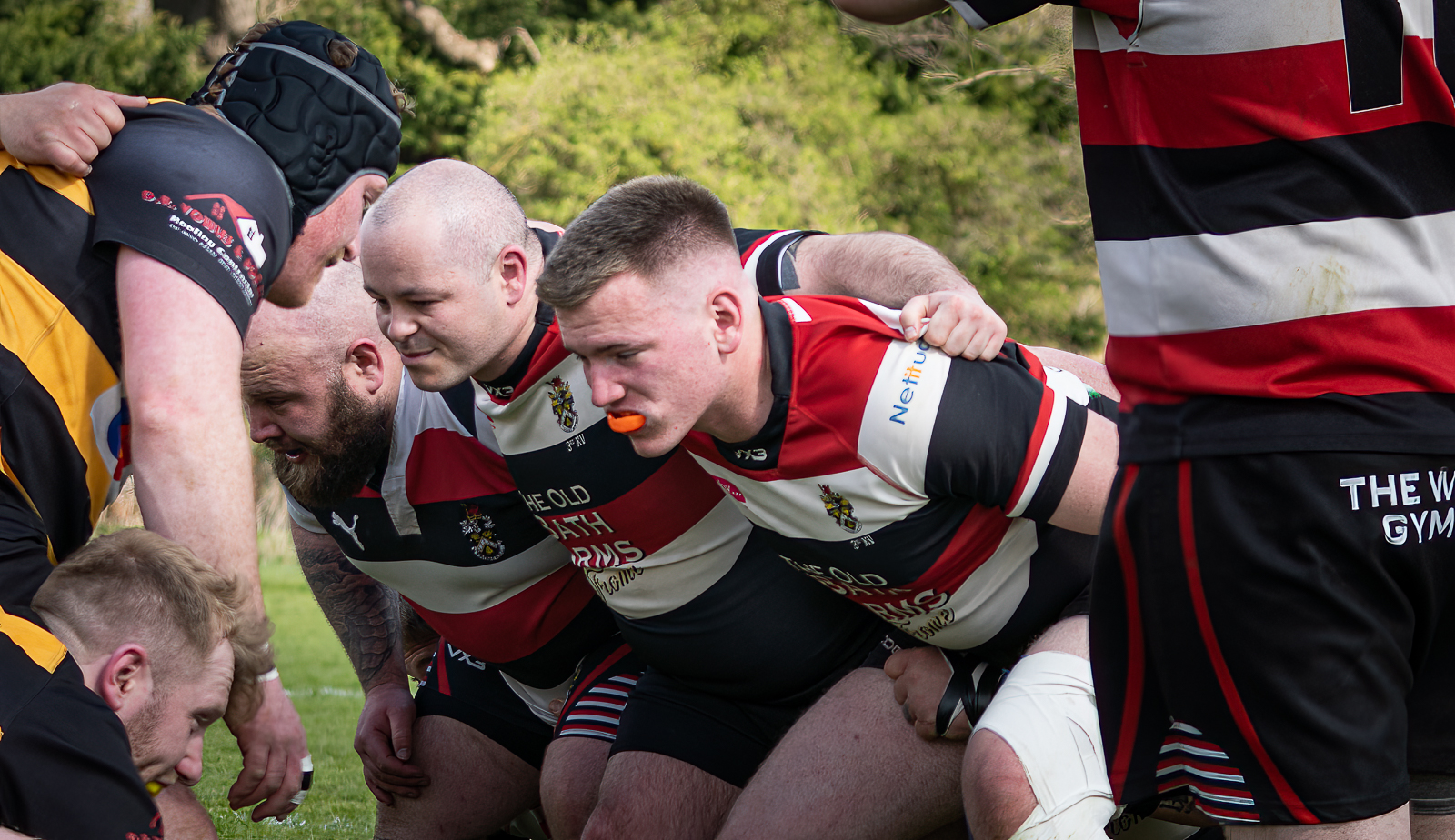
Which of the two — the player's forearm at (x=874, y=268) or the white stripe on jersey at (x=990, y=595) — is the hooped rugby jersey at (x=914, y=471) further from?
the player's forearm at (x=874, y=268)

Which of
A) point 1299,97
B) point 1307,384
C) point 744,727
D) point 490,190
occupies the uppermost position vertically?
point 1299,97

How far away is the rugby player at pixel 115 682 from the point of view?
1.88 m

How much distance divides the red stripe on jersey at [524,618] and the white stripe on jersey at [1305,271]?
2.13 meters

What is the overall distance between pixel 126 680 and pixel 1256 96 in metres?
2.01

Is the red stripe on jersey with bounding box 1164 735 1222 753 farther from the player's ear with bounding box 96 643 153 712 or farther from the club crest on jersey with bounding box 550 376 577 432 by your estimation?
the player's ear with bounding box 96 643 153 712

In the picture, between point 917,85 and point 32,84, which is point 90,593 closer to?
point 32,84

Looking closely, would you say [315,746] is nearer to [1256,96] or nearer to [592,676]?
[592,676]

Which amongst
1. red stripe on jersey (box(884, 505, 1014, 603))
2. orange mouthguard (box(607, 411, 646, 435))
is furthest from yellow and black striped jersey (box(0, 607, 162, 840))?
red stripe on jersey (box(884, 505, 1014, 603))

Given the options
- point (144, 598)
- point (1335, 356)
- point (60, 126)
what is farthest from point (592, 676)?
point (1335, 356)

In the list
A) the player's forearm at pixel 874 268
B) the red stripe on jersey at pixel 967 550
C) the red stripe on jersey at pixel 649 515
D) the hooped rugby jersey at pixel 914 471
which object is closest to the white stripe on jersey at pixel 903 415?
the hooped rugby jersey at pixel 914 471

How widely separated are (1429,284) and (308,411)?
2633mm

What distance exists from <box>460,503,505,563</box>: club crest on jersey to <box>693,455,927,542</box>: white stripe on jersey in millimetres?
905

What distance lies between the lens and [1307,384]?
64.1 inches

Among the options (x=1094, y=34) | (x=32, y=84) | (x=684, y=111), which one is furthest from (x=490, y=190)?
(x=32, y=84)
